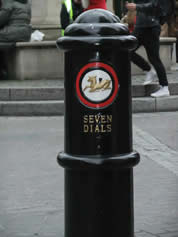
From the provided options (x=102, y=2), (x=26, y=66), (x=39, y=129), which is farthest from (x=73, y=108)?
(x=26, y=66)

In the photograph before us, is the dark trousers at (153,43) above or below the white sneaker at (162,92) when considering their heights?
above

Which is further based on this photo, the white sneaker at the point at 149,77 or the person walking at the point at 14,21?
the person walking at the point at 14,21

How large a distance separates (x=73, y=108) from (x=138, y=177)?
2611 mm

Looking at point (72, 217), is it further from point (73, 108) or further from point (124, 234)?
point (73, 108)

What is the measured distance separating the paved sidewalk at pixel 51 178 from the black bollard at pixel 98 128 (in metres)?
0.71

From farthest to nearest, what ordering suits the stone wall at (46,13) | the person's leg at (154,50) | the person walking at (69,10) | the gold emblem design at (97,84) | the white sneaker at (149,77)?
the stone wall at (46,13), the person walking at (69,10), the white sneaker at (149,77), the person's leg at (154,50), the gold emblem design at (97,84)

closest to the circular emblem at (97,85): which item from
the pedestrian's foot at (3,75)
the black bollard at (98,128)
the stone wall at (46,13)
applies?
the black bollard at (98,128)

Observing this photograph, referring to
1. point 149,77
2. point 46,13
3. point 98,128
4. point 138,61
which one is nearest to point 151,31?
point 138,61

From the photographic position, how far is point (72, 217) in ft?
12.6

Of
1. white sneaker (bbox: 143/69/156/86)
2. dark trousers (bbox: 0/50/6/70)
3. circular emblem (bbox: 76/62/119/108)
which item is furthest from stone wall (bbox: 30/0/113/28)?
circular emblem (bbox: 76/62/119/108)

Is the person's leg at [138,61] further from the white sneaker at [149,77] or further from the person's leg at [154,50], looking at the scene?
the person's leg at [154,50]

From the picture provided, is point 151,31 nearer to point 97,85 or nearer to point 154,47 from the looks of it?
point 154,47

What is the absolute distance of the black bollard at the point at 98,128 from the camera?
12.1 feet

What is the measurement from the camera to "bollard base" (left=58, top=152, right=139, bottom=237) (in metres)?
3.73
